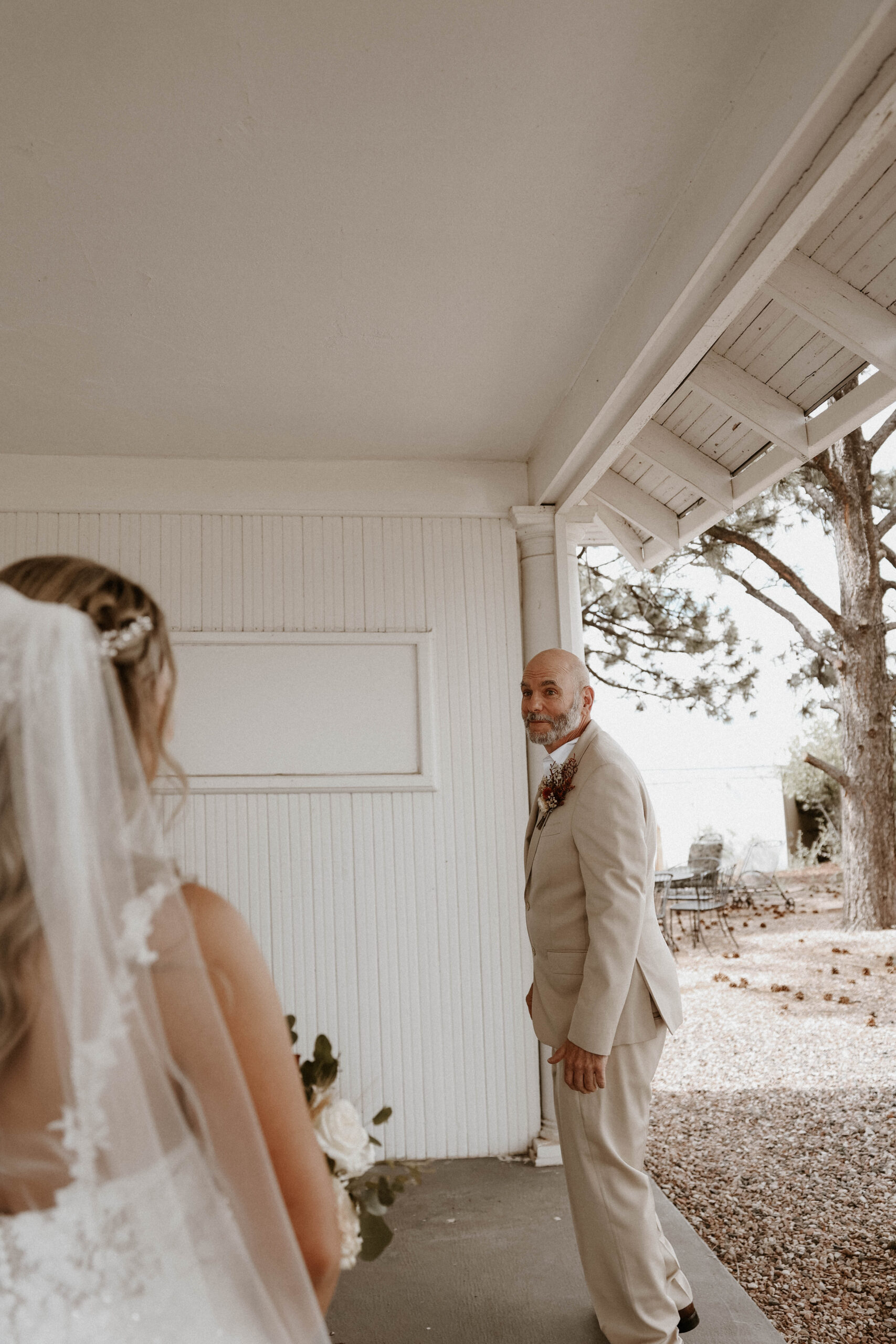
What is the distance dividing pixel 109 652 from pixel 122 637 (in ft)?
0.08

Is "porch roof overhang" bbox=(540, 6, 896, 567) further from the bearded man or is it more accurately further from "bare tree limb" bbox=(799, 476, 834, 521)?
"bare tree limb" bbox=(799, 476, 834, 521)

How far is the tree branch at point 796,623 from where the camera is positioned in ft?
32.4

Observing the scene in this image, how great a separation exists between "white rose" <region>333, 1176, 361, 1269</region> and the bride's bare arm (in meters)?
0.27

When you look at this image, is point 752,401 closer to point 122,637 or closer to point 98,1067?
point 122,637

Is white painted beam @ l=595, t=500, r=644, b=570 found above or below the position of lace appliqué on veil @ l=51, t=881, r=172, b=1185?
above

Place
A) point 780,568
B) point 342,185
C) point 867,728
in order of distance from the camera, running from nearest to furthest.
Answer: point 342,185, point 780,568, point 867,728

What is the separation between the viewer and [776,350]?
3.12 m

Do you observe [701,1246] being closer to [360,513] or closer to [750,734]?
[360,513]

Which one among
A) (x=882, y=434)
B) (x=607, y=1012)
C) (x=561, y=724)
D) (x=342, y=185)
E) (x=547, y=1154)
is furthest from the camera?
(x=882, y=434)

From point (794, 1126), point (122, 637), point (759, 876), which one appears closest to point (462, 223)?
point (122, 637)

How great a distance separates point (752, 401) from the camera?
10.5ft

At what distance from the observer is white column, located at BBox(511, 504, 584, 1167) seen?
173 inches

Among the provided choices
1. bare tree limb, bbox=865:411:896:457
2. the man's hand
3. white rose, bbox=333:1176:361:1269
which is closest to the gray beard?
the man's hand

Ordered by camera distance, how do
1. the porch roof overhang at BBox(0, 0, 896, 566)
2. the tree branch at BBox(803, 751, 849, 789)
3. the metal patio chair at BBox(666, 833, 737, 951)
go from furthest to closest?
the metal patio chair at BBox(666, 833, 737, 951), the tree branch at BBox(803, 751, 849, 789), the porch roof overhang at BBox(0, 0, 896, 566)
